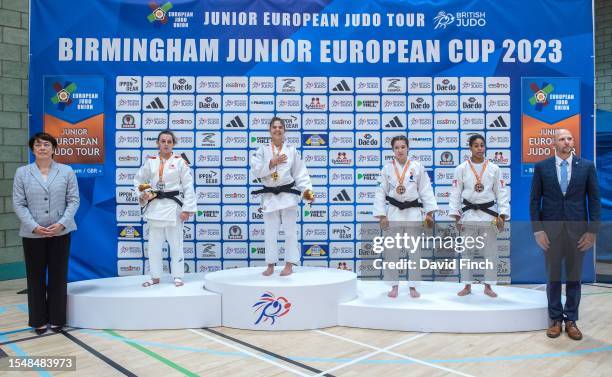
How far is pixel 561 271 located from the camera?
3.79 m

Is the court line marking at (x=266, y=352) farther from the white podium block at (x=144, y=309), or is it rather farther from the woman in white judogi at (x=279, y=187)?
the woman in white judogi at (x=279, y=187)

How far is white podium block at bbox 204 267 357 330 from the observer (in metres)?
4.02

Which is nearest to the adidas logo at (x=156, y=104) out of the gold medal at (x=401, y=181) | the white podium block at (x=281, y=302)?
the white podium block at (x=281, y=302)

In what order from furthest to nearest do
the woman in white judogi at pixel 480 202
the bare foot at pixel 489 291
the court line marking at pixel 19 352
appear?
1. the bare foot at pixel 489 291
2. the woman in white judogi at pixel 480 202
3. the court line marking at pixel 19 352

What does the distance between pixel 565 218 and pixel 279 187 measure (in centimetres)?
252

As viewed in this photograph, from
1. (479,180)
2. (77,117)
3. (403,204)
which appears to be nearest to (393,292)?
(403,204)

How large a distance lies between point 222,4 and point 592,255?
5772mm

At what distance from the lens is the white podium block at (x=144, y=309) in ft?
13.3

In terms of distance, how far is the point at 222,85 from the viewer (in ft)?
18.8

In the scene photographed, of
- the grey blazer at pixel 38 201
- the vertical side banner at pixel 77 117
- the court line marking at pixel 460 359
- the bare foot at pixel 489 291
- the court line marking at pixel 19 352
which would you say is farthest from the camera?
the vertical side banner at pixel 77 117

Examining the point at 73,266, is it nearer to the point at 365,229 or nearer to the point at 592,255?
the point at 365,229

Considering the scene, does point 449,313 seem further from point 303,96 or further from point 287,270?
point 303,96

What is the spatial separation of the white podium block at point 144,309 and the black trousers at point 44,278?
159mm

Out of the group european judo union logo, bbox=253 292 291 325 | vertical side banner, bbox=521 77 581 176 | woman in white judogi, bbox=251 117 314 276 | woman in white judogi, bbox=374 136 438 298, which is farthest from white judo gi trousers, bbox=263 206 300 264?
vertical side banner, bbox=521 77 581 176
